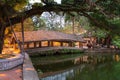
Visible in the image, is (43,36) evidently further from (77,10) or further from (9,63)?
(9,63)

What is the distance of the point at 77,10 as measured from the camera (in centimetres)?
1255

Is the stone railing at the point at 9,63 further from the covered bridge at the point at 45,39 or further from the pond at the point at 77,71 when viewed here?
the covered bridge at the point at 45,39

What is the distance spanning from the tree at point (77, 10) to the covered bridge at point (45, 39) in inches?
690

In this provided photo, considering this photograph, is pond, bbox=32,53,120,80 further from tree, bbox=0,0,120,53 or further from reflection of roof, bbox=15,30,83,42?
reflection of roof, bbox=15,30,83,42

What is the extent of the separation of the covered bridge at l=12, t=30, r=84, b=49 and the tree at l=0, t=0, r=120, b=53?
1752cm

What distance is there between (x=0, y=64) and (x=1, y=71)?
0.29 metres

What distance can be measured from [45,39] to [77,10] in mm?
20541

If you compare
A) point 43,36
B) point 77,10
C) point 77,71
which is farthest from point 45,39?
point 77,10

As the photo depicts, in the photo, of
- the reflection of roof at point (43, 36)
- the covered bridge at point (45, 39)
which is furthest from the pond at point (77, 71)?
the reflection of roof at point (43, 36)

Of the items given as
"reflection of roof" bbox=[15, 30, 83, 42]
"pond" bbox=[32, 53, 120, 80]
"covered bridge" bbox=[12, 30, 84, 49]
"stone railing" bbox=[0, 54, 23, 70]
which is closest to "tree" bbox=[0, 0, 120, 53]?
"stone railing" bbox=[0, 54, 23, 70]

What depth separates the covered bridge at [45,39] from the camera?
32.2 metres

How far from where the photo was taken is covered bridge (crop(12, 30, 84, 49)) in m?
32.2

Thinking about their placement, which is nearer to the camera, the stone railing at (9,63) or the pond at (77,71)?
the stone railing at (9,63)

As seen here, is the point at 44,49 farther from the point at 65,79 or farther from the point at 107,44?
the point at 65,79
